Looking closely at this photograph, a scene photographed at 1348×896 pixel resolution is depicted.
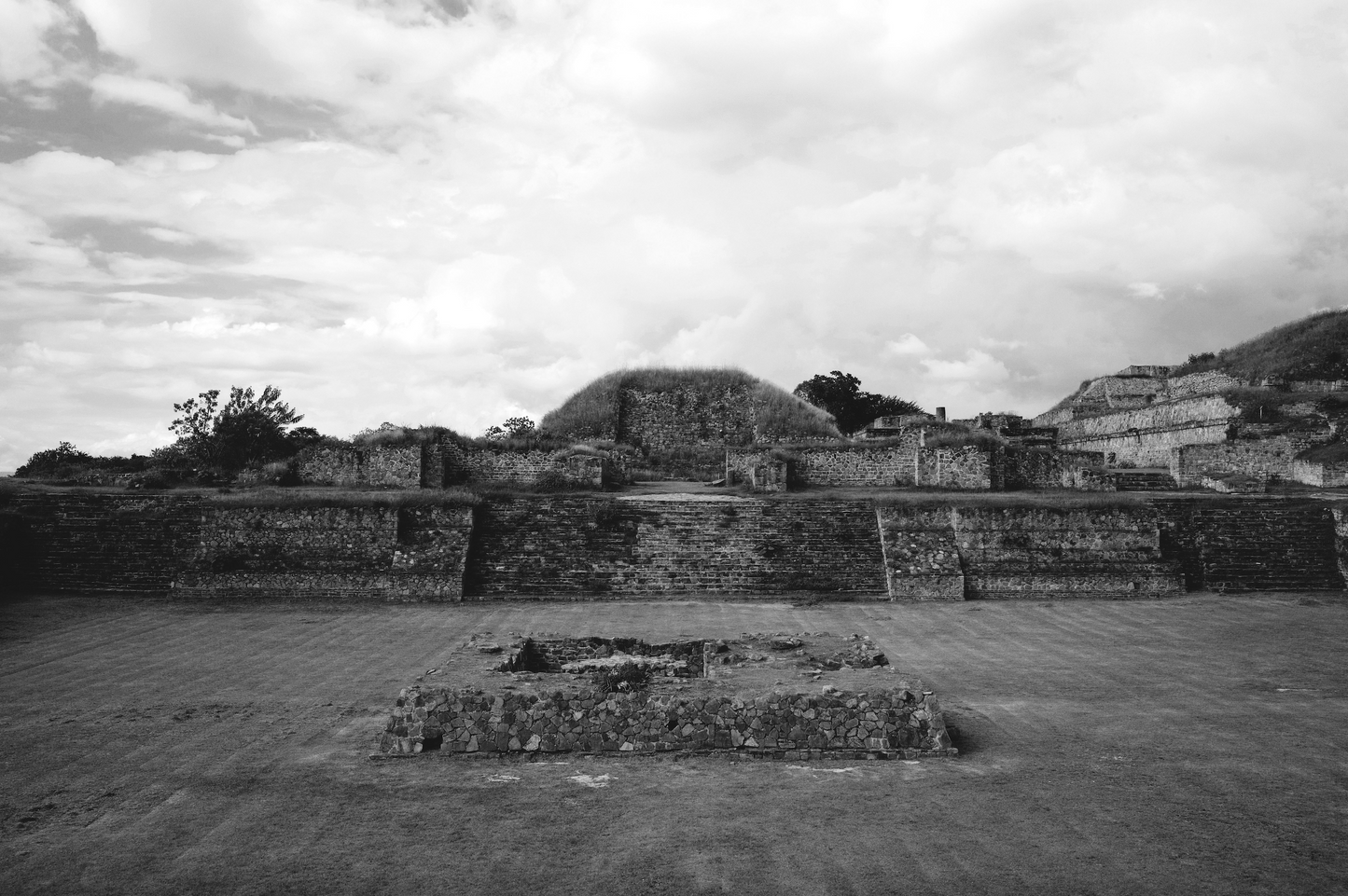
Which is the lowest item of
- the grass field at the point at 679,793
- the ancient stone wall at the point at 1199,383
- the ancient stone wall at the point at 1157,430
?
the grass field at the point at 679,793

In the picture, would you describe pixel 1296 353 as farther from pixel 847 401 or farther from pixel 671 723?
pixel 671 723

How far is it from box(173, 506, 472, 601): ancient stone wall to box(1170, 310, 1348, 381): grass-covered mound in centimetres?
2995

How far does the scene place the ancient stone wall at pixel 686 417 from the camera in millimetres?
29688

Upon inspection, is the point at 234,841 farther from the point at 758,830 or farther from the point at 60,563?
the point at 60,563

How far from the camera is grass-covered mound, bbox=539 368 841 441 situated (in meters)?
29.0

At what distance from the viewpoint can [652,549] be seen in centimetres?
1703

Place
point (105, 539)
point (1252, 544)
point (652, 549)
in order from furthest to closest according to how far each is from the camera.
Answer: point (1252, 544) < point (105, 539) < point (652, 549)

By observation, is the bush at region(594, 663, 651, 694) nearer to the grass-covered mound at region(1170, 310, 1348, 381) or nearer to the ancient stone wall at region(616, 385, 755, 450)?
the ancient stone wall at region(616, 385, 755, 450)

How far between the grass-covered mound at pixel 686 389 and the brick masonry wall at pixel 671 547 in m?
10.4

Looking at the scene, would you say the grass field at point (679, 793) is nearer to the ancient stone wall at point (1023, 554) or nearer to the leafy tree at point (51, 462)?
the ancient stone wall at point (1023, 554)

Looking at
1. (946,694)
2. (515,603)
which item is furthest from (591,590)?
(946,694)

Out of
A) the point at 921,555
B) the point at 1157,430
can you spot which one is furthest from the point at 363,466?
the point at 1157,430

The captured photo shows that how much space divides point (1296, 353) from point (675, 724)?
3638 centimetres

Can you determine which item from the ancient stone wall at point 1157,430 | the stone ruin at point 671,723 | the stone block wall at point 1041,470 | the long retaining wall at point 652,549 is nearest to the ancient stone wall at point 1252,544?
the long retaining wall at point 652,549
